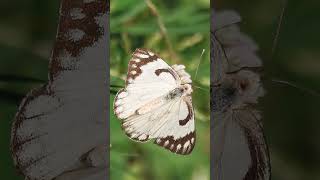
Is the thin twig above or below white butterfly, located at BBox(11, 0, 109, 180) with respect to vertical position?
above

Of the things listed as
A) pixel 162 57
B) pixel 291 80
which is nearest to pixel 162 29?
pixel 162 57

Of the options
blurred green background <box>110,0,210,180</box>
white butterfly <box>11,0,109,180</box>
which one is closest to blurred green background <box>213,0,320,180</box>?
blurred green background <box>110,0,210,180</box>

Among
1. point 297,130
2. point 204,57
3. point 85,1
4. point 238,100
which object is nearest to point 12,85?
point 85,1

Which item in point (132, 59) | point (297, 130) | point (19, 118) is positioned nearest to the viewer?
point (19, 118)

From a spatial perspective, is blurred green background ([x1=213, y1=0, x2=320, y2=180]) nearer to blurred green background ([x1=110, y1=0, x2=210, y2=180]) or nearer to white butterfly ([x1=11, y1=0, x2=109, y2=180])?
blurred green background ([x1=110, y1=0, x2=210, y2=180])

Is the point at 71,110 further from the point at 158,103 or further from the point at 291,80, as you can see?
the point at 291,80

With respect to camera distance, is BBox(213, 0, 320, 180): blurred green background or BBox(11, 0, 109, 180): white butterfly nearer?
BBox(11, 0, 109, 180): white butterfly

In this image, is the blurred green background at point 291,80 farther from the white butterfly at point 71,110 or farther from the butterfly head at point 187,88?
the white butterfly at point 71,110

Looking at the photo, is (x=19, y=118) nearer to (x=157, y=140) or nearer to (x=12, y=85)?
(x=12, y=85)
